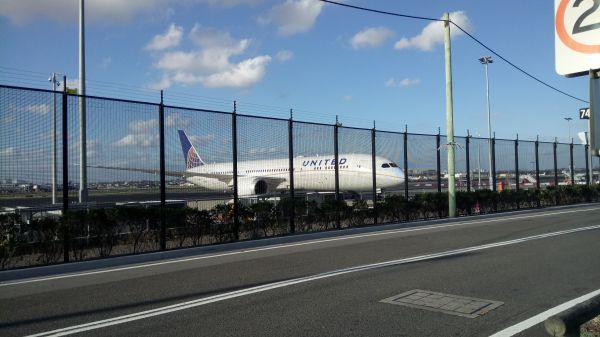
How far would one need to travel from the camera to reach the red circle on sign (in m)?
3.98

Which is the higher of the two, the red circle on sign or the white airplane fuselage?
the red circle on sign

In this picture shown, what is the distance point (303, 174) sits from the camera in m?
23.2

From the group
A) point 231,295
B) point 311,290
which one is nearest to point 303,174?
point 311,290

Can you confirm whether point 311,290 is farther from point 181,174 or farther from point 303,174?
point 303,174

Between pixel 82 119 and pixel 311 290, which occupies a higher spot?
pixel 82 119

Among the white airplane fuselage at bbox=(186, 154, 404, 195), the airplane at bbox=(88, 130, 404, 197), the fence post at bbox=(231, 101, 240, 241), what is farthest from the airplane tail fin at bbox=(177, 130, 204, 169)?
the fence post at bbox=(231, 101, 240, 241)

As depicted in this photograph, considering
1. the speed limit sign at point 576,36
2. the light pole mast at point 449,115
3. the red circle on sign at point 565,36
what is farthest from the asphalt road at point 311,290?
the light pole mast at point 449,115

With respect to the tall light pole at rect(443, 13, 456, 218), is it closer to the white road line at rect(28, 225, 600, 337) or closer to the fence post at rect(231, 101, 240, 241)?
the white road line at rect(28, 225, 600, 337)

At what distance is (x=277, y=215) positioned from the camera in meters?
15.2

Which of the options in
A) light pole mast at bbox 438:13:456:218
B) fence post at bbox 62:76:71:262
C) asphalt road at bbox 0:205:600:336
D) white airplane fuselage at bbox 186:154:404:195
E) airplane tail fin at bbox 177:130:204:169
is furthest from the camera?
light pole mast at bbox 438:13:456:218

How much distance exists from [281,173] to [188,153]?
19.5ft

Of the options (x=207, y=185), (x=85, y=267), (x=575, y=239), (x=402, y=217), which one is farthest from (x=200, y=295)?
(x=402, y=217)

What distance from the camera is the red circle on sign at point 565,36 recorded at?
398cm

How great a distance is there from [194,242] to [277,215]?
123 inches
